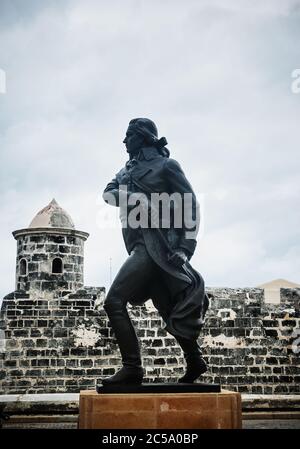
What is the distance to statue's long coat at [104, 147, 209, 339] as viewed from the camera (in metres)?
4.24

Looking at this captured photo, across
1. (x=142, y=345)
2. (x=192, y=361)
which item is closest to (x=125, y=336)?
(x=192, y=361)

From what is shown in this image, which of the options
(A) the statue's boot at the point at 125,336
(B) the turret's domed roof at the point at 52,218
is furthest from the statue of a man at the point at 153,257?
(B) the turret's domed roof at the point at 52,218

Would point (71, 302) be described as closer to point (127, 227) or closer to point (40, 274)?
point (40, 274)

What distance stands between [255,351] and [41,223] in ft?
16.1

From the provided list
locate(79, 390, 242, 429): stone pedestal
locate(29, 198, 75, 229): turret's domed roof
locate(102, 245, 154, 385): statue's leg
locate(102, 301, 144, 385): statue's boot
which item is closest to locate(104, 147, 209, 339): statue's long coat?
locate(102, 245, 154, 385): statue's leg

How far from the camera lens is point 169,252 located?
436cm

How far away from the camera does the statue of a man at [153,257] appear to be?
13.9 ft

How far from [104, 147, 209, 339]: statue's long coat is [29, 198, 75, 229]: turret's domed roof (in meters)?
7.00

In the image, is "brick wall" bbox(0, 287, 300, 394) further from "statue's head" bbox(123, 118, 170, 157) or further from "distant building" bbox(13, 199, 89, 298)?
"statue's head" bbox(123, 118, 170, 157)

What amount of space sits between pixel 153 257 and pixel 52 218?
297 inches

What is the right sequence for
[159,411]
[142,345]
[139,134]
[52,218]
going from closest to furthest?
[159,411]
[139,134]
[142,345]
[52,218]

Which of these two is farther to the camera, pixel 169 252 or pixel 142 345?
→ pixel 142 345

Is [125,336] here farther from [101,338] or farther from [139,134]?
[101,338]

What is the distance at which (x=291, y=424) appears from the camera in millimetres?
6707
